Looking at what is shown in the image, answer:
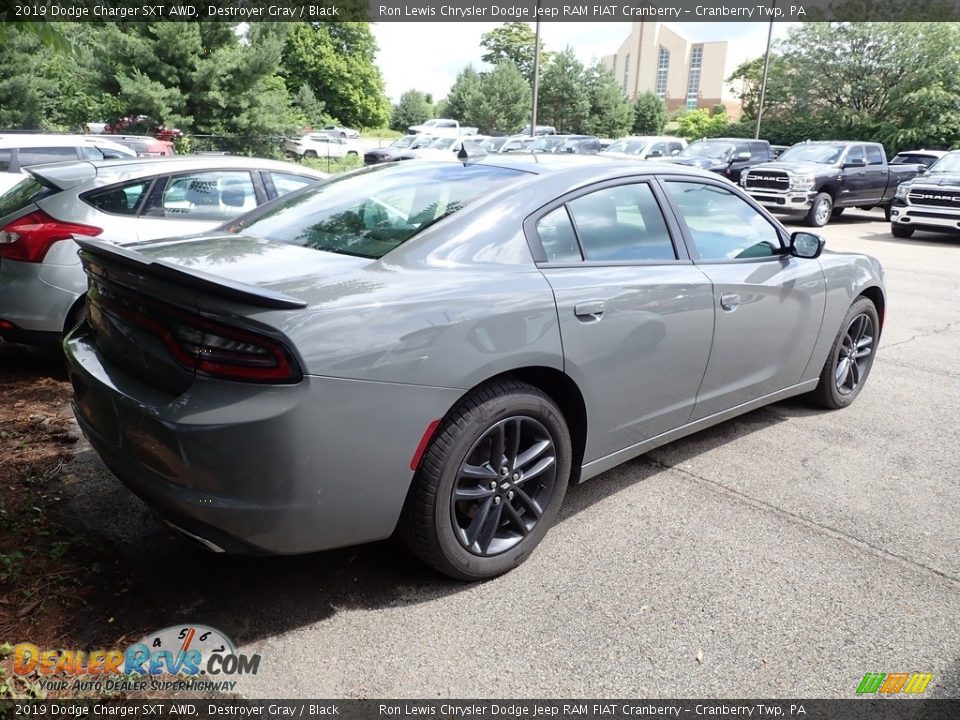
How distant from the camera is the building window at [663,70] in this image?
313 feet

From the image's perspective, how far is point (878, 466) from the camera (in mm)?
4070

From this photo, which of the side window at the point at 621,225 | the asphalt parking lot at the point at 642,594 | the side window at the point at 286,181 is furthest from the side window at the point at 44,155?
the side window at the point at 621,225

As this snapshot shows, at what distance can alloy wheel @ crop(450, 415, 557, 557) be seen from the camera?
2758mm

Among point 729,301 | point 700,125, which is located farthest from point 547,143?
point 700,125

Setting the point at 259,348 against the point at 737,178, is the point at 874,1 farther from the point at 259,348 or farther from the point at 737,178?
the point at 259,348

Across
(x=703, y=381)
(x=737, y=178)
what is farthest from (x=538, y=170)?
(x=737, y=178)

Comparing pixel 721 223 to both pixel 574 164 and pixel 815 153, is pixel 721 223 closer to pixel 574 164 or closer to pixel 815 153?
pixel 574 164

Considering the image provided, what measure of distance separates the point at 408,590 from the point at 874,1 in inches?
1680

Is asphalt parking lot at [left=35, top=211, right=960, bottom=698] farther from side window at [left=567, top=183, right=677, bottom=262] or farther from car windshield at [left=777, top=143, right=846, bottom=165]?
car windshield at [left=777, top=143, right=846, bottom=165]

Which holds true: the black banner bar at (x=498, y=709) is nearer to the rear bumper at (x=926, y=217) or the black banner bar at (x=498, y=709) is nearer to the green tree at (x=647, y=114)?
the rear bumper at (x=926, y=217)

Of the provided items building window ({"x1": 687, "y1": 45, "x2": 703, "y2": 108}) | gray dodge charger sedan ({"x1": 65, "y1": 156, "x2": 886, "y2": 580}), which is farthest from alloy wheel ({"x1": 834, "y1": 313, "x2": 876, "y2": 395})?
building window ({"x1": 687, "y1": 45, "x2": 703, "y2": 108})

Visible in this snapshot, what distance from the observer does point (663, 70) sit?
96.3 m

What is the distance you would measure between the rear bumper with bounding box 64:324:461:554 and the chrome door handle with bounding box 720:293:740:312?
67.9 inches

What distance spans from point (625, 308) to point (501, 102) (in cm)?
4891
